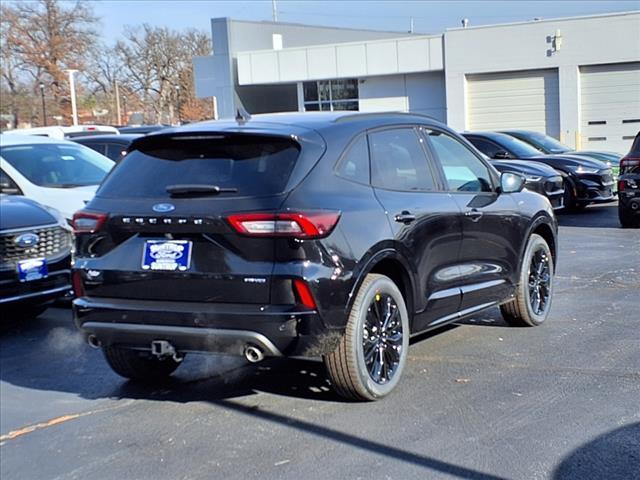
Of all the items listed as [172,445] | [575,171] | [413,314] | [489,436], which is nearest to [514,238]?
[413,314]

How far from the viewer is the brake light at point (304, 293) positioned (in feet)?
14.9

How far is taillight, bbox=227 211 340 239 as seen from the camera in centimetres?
455

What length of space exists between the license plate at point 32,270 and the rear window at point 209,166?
104 inches

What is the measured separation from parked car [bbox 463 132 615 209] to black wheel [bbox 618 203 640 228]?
2.13m

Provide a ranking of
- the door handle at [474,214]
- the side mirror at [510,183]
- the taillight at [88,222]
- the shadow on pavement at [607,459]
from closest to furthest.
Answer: the shadow on pavement at [607,459]
the taillight at [88,222]
the door handle at [474,214]
the side mirror at [510,183]

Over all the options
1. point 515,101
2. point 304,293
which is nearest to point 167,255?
point 304,293

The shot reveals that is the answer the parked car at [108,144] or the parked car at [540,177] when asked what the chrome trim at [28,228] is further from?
the parked car at [540,177]

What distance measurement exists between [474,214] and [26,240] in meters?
4.11

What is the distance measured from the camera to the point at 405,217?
208 inches

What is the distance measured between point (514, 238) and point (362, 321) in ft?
7.13

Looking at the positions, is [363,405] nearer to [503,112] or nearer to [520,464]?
[520,464]

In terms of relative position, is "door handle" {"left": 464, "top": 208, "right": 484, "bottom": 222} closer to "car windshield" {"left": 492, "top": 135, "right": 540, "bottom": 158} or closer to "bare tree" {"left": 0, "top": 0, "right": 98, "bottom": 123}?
"car windshield" {"left": 492, "top": 135, "right": 540, "bottom": 158}

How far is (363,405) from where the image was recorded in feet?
16.8

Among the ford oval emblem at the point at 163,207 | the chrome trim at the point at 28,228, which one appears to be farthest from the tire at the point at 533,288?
the chrome trim at the point at 28,228
